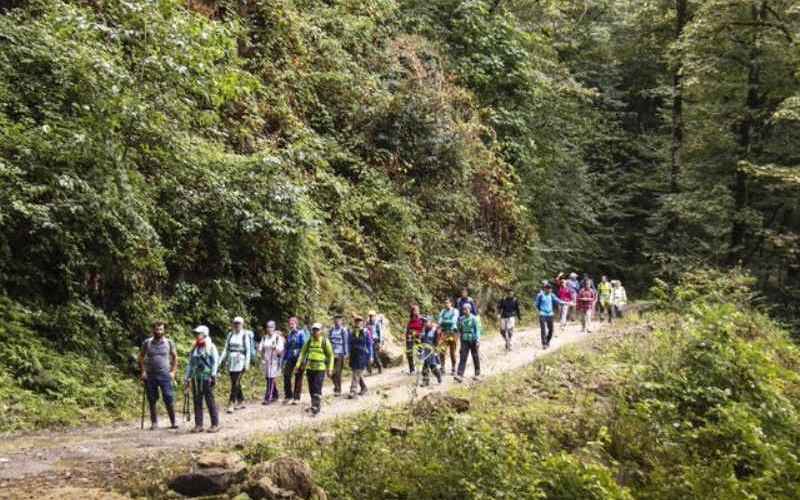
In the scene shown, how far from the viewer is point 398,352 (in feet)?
59.6

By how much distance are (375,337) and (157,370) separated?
232 inches

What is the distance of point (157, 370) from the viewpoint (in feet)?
37.2

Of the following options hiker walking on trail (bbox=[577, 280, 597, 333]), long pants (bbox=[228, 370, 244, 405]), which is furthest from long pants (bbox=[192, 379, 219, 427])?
hiker walking on trail (bbox=[577, 280, 597, 333])

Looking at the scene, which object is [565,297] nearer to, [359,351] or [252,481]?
[359,351]

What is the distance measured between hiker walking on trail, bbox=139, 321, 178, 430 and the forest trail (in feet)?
1.30

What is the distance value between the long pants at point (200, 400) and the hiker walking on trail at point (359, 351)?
3.65 meters

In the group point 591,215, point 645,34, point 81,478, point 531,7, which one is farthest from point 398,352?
point 645,34

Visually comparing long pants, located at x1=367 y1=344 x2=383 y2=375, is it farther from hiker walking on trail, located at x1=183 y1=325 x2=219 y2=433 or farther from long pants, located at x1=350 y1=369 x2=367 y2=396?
Answer: hiker walking on trail, located at x1=183 y1=325 x2=219 y2=433

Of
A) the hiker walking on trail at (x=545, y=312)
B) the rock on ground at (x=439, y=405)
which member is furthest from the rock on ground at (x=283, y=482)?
the hiker walking on trail at (x=545, y=312)

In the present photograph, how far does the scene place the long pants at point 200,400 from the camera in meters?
11.4

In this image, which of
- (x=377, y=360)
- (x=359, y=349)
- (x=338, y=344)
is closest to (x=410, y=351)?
(x=377, y=360)

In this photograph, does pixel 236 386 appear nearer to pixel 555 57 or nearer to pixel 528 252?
pixel 528 252

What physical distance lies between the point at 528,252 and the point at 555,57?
1166 centimetres

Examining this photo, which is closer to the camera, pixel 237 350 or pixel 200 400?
pixel 200 400
